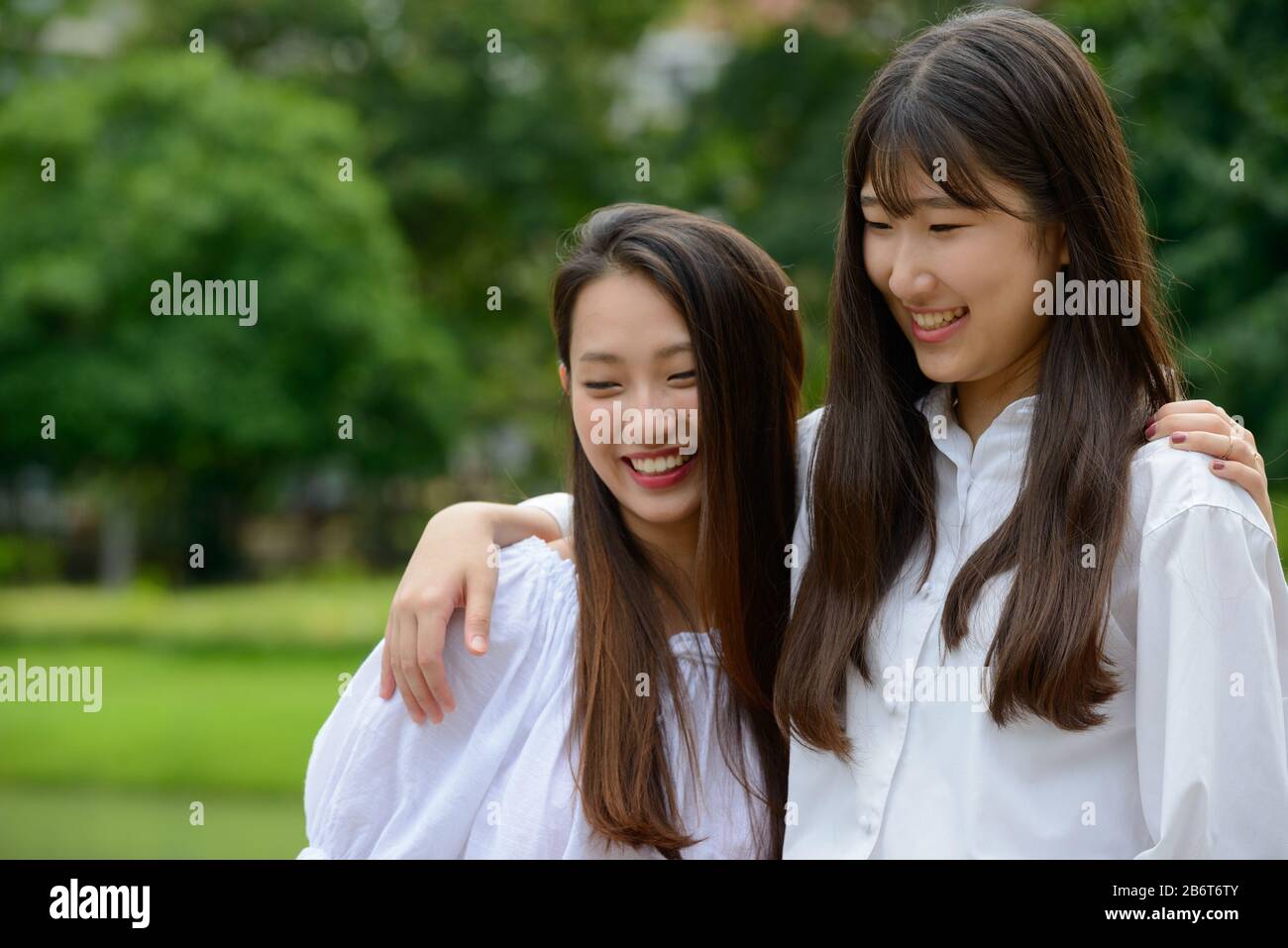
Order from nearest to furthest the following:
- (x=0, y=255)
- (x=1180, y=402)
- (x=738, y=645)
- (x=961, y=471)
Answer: (x=1180, y=402)
(x=961, y=471)
(x=738, y=645)
(x=0, y=255)

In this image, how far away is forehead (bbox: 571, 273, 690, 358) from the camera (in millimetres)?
2496

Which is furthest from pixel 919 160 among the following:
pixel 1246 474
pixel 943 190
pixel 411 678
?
pixel 411 678

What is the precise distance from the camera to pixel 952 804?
2139 millimetres

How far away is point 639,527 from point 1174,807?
3.55ft

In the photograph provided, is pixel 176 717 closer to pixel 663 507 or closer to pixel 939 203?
pixel 663 507

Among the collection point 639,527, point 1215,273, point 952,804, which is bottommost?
point 952,804

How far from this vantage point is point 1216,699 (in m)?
1.91

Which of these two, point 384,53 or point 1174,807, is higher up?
point 384,53

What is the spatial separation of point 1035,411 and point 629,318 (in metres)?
0.71

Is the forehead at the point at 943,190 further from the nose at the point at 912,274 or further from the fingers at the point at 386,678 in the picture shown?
the fingers at the point at 386,678

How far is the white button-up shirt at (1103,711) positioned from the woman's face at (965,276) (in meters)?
0.11

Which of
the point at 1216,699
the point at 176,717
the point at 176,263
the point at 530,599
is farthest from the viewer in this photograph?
the point at 176,263

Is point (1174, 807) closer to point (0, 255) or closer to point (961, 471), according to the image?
point (961, 471)

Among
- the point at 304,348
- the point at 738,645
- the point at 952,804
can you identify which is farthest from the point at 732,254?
the point at 304,348
